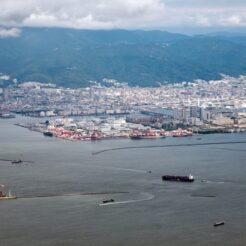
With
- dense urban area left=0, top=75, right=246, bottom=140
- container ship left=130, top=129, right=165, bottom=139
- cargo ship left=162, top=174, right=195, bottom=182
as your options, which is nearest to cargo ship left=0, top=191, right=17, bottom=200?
cargo ship left=162, top=174, right=195, bottom=182

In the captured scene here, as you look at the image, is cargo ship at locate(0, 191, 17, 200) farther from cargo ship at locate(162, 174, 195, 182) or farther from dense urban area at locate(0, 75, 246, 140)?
dense urban area at locate(0, 75, 246, 140)

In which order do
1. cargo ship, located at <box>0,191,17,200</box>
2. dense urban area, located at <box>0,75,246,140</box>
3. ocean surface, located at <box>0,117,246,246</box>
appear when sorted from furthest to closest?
dense urban area, located at <box>0,75,246,140</box>
cargo ship, located at <box>0,191,17,200</box>
ocean surface, located at <box>0,117,246,246</box>

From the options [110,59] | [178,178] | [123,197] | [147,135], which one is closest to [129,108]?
[147,135]

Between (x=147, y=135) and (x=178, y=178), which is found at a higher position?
(x=147, y=135)

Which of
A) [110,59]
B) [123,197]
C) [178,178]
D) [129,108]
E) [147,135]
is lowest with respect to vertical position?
[123,197]

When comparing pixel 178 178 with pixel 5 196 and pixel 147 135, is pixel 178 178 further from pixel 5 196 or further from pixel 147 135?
pixel 147 135

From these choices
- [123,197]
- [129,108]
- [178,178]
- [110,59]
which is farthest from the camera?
[110,59]

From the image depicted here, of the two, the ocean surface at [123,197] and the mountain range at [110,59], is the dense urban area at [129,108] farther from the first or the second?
the ocean surface at [123,197]

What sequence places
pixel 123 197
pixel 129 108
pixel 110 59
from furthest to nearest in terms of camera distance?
pixel 110 59
pixel 129 108
pixel 123 197
